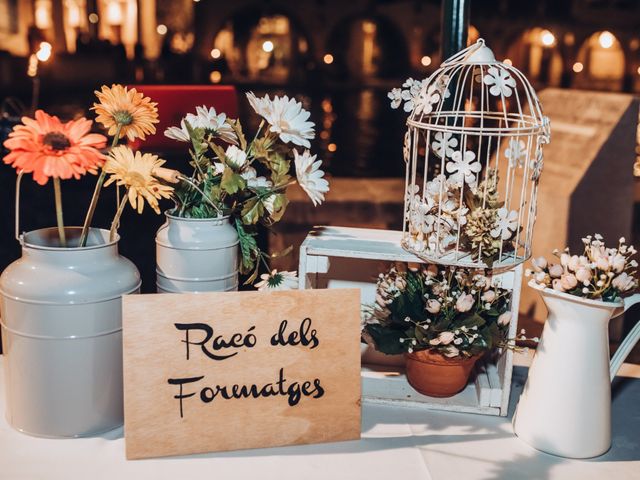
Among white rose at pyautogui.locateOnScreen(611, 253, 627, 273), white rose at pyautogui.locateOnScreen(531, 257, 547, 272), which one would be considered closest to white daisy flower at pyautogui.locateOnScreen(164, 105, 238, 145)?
white rose at pyautogui.locateOnScreen(531, 257, 547, 272)

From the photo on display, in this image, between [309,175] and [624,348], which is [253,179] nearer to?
[309,175]

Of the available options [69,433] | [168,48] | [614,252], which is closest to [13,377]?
[69,433]

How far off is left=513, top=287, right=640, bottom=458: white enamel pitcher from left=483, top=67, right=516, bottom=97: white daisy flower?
0.34 m

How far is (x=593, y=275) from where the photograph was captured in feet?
3.86

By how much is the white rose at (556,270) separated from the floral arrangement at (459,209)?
10cm

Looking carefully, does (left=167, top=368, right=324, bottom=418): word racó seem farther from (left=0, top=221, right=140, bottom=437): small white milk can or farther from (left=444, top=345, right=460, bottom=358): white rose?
(left=444, top=345, right=460, bottom=358): white rose

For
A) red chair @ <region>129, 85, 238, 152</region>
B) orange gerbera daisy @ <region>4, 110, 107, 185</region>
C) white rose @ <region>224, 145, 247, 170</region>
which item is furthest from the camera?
red chair @ <region>129, 85, 238, 152</region>

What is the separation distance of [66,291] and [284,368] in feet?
1.19

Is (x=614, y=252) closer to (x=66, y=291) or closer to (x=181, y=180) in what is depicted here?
(x=181, y=180)

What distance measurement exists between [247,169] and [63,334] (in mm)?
407

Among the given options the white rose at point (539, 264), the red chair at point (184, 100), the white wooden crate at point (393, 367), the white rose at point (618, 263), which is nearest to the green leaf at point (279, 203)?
the white wooden crate at point (393, 367)

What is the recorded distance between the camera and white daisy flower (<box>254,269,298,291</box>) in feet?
4.25

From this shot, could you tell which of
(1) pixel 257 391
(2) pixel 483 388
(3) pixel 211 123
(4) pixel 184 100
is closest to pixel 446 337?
(2) pixel 483 388

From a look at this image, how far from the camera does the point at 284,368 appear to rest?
1.16m
